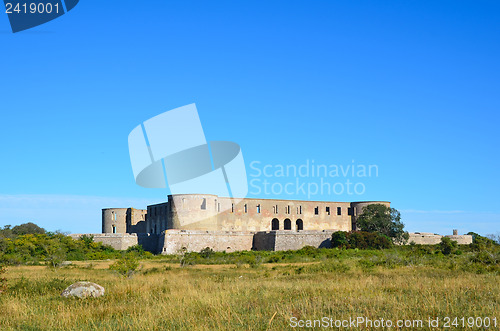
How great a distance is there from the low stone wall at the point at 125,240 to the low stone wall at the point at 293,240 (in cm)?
1153

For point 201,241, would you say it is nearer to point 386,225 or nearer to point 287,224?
point 287,224

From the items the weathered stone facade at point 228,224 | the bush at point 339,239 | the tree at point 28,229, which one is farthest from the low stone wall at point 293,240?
the tree at point 28,229

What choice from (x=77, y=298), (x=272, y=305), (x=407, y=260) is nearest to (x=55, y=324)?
(x=77, y=298)

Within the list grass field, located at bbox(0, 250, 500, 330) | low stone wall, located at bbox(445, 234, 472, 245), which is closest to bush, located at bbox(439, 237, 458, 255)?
low stone wall, located at bbox(445, 234, 472, 245)

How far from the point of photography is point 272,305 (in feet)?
33.6

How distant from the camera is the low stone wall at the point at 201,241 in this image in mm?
47938

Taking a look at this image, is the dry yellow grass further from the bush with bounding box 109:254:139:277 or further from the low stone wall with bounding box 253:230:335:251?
the low stone wall with bounding box 253:230:335:251

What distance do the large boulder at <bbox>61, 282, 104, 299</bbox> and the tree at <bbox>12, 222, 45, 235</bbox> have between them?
56.5 meters

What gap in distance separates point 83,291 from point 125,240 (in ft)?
126

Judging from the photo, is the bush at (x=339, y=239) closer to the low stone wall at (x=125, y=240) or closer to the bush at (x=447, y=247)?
the bush at (x=447, y=247)

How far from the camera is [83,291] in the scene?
1295 cm

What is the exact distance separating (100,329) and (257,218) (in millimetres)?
50363

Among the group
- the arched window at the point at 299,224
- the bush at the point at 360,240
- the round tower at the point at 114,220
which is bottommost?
the bush at the point at 360,240

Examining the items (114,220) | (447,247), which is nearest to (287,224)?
(114,220)
